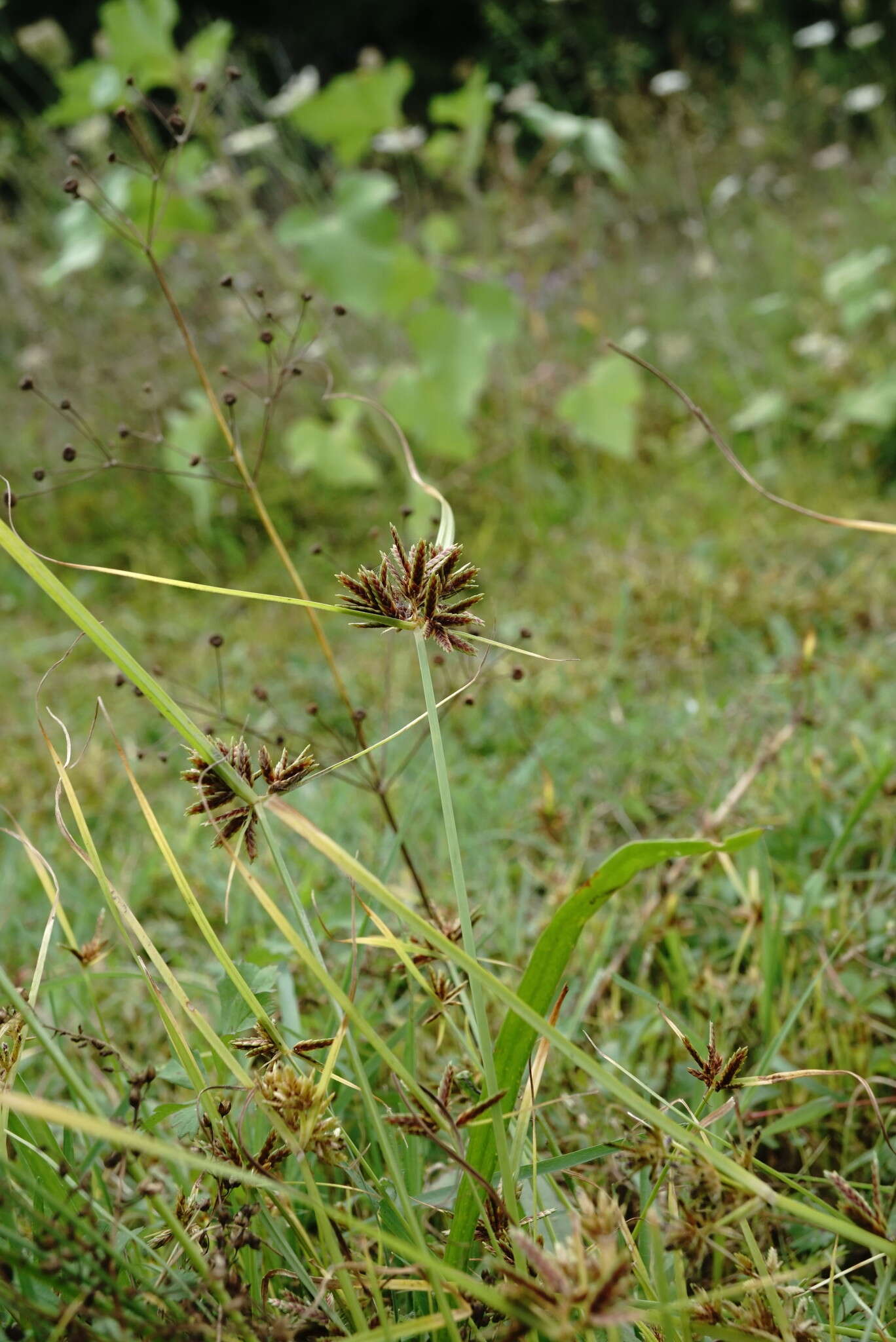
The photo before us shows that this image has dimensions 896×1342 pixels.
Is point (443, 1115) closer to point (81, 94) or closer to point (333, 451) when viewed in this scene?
→ point (333, 451)

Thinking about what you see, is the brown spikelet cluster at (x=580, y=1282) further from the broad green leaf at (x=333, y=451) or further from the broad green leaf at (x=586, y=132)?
the broad green leaf at (x=586, y=132)

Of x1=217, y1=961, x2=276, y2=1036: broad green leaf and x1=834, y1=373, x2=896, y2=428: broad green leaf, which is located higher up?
x1=217, y1=961, x2=276, y2=1036: broad green leaf

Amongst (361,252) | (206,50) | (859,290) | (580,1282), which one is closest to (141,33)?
(206,50)

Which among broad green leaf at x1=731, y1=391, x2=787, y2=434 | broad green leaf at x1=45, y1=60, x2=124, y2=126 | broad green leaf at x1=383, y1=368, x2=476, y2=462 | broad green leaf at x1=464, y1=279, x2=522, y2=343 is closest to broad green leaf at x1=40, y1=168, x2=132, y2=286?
broad green leaf at x1=45, y1=60, x2=124, y2=126

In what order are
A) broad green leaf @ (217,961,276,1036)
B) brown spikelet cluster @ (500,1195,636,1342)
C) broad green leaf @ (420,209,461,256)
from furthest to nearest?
broad green leaf @ (420,209,461,256) < broad green leaf @ (217,961,276,1036) < brown spikelet cluster @ (500,1195,636,1342)

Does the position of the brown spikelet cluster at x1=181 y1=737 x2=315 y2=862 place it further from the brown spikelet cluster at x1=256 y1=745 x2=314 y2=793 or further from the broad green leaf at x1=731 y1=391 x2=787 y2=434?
the broad green leaf at x1=731 y1=391 x2=787 y2=434

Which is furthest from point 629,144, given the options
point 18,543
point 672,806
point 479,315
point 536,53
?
point 18,543

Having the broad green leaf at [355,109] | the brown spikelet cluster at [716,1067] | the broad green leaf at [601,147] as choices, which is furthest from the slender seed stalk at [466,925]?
the broad green leaf at [601,147]
